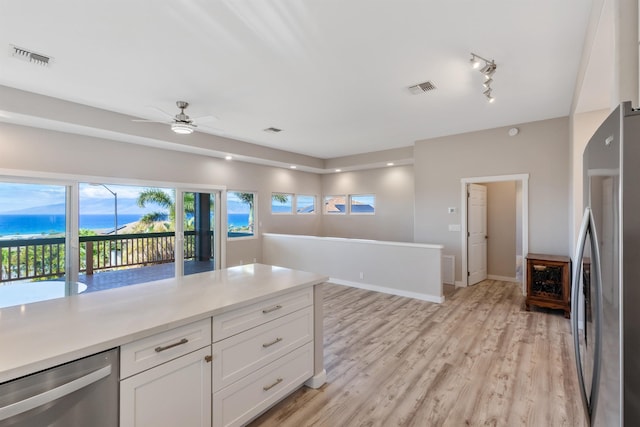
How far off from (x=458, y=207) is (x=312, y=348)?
434cm

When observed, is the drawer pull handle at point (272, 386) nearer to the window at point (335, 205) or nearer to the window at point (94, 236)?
the window at point (94, 236)

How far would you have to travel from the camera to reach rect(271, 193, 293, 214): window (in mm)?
7646

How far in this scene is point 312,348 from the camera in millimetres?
2391

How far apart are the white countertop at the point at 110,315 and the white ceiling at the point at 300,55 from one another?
204cm

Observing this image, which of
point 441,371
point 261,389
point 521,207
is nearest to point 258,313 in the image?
point 261,389

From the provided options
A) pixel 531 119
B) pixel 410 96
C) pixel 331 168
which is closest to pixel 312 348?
pixel 410 96

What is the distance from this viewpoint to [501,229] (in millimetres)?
6145

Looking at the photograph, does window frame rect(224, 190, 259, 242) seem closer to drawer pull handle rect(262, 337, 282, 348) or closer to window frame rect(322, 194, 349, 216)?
window frame rect(322, 194, 349, 216)

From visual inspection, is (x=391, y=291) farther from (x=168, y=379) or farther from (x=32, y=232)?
(x=32, y=232)

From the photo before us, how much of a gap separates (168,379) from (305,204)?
719 centimetres

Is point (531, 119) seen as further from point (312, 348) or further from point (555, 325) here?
point (312, 348)

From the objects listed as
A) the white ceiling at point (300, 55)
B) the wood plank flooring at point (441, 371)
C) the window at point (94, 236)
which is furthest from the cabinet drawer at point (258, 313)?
the white ceiling at point (300, 55)

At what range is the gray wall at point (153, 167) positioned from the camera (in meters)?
4.04

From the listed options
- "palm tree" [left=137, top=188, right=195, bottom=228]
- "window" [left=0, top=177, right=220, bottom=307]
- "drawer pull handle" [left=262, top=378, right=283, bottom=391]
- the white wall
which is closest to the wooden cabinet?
the white wall
